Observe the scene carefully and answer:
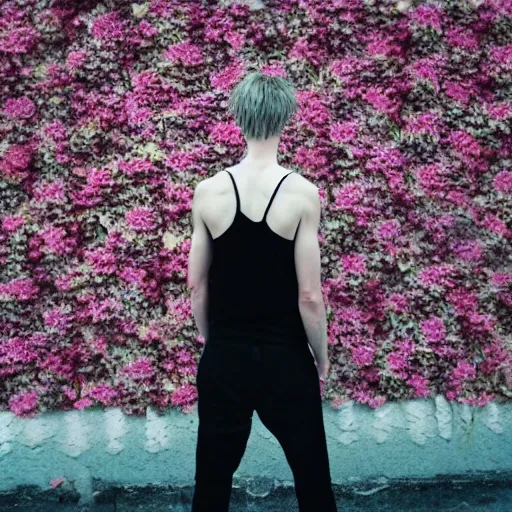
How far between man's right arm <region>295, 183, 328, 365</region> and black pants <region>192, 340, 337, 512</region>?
0.11 m

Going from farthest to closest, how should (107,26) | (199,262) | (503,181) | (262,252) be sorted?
1. (503,181)
2. (107,26)
3. (199,262)
4. (262,252)

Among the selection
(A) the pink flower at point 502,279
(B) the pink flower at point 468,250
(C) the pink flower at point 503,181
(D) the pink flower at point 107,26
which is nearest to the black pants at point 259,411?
(B) the pink flower at point 468,250

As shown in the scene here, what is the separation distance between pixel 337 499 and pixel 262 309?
1882mm

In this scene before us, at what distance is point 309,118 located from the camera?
3.52 meters

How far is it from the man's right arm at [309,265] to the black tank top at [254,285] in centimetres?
3

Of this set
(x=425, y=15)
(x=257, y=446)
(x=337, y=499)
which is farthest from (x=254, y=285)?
(x=425, y=15)

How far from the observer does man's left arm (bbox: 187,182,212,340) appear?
228 centimetres

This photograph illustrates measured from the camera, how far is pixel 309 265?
2.17 metres

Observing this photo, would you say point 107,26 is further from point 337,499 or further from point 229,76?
point 337,499

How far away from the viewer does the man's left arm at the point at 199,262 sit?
2.28m

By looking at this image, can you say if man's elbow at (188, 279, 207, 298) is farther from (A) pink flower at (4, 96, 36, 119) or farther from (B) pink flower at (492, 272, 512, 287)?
(B) pink flower at (492, 272, 512, 287)

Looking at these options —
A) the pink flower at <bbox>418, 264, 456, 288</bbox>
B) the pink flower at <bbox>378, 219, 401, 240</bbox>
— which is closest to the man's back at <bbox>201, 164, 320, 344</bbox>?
the pink flower at <bbox>378, 219, 401, 240</bbox>

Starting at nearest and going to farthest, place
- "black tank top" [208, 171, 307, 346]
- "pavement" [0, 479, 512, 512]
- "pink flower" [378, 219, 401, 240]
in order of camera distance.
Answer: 1. "black tank top" [208, 171, 307, 346]
2. "pavement" [0, 479, 512, 512]
3. "pink flower" [378, 219, 401, 240]

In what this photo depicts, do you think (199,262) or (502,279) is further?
(502,279)
